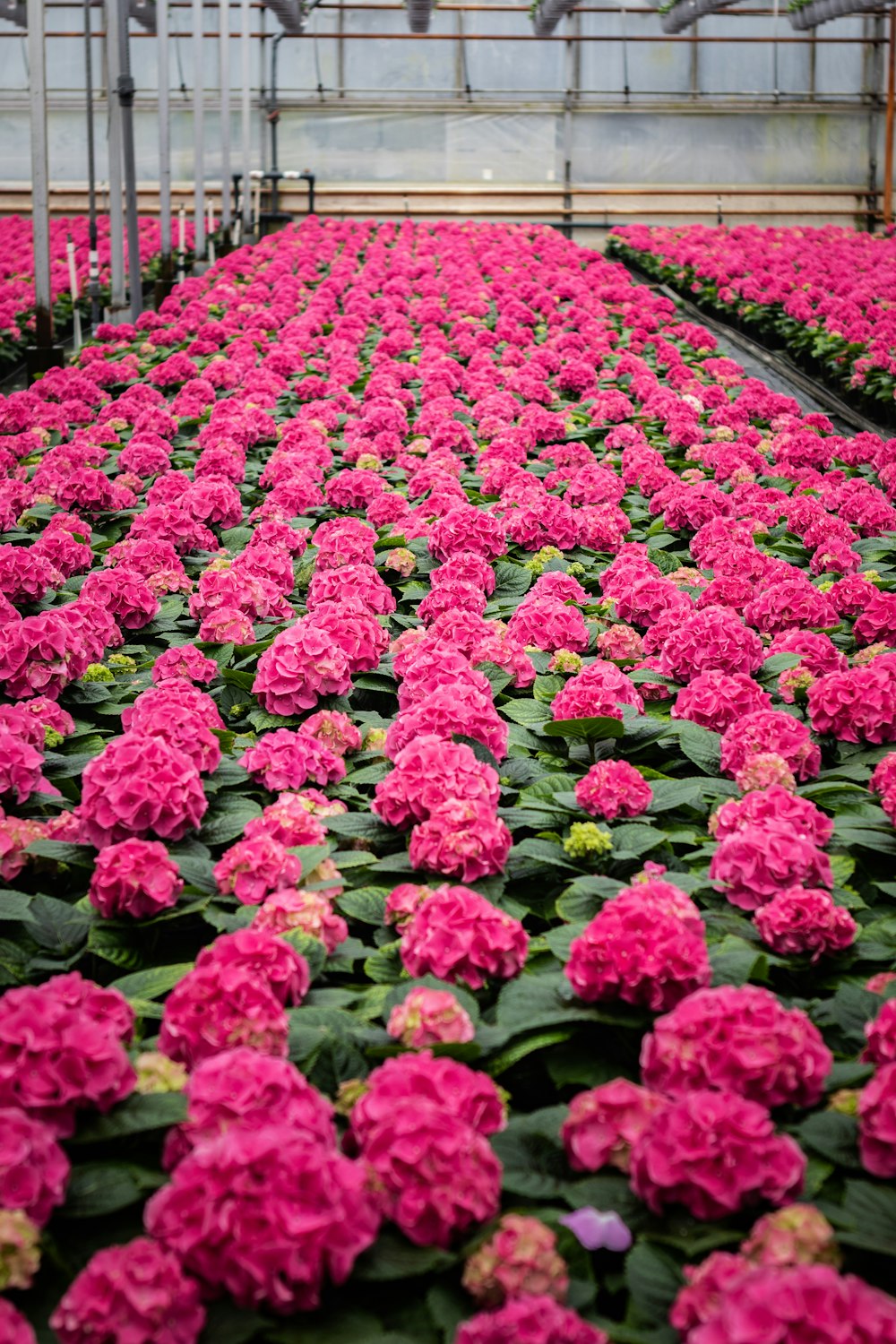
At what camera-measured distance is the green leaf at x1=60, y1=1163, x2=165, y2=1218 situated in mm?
1256

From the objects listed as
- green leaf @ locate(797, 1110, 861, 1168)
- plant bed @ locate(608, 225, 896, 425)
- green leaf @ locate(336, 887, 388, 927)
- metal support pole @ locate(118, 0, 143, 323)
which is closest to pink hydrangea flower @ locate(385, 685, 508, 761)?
green leaf @ locate(336, 887, 388, 927)

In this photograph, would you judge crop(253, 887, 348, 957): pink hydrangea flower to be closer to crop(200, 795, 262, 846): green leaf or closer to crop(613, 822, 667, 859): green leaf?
crop(200, 795, 262, 846): green leaf

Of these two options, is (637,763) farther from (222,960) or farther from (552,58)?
(552,58)

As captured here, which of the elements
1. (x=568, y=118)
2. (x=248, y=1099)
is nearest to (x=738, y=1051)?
(x=248, y=1099)

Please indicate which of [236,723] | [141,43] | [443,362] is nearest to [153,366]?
[443,362]

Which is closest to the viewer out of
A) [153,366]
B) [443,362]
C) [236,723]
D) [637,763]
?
[637,763]

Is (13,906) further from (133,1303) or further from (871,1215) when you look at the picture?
(871,1215)

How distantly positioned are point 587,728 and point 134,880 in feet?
2.92

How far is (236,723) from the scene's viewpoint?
102 inches

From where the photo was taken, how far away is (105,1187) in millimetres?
1280

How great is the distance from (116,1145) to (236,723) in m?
1.29

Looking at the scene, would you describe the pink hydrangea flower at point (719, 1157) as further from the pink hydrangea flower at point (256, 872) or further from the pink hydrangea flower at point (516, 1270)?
the pink hydrangea flower at point (256, 872)

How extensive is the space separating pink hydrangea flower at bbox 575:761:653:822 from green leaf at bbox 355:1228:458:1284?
3.04 ft

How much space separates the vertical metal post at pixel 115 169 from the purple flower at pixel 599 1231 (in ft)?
27.1
